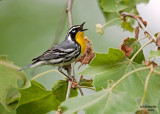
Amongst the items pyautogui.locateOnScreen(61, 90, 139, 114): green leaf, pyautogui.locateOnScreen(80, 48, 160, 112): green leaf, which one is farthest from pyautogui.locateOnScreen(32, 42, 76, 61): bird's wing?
pyautogui.locateOnScreen(61, 90, 139, 114): green leaf

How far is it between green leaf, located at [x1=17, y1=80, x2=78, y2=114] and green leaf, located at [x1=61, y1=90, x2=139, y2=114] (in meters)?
1.03

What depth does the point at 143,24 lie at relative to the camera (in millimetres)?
2104

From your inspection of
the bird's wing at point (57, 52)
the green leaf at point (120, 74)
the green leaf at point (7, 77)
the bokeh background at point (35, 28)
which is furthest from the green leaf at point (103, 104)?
the bokeh background at point (35, 28)

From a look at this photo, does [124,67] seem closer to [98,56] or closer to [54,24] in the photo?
[98,56]

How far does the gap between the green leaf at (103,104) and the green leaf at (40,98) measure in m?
1.03

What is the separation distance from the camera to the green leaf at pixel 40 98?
90.6 inches

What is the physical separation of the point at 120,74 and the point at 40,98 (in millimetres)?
909

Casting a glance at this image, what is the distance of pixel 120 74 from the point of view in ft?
5.81

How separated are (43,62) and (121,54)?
1638 millimetres

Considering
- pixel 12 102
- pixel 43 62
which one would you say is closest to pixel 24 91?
pixel 12 102

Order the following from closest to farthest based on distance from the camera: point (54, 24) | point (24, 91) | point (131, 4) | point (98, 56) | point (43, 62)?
point (98, 56), point (24, 91), point (131, 4), point (43, 62), point (54, 24)

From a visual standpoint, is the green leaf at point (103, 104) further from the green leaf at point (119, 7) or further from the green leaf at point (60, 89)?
the green leaf at point (119, 7)

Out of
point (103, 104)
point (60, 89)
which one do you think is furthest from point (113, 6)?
point (103, 104)

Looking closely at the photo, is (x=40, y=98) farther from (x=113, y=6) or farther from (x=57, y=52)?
(x=113, y=6)
